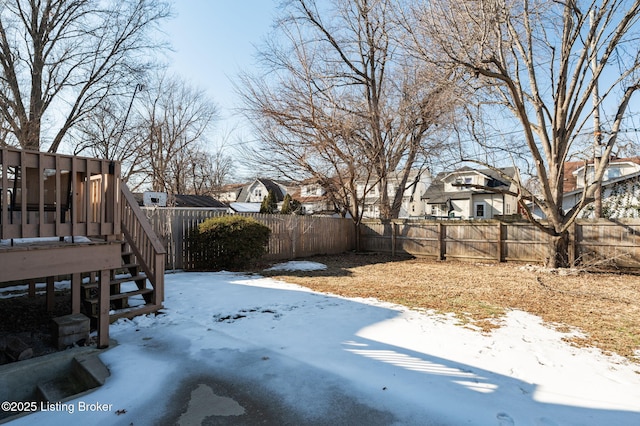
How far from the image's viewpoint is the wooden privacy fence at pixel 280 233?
27.2 ft

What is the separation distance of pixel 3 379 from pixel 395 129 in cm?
1175

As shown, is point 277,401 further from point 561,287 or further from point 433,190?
point 433,190

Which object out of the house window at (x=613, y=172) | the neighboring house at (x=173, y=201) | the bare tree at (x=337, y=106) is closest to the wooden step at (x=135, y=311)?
the bare tree at (x=337, y=106)

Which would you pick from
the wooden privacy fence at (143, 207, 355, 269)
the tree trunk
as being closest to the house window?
the tree trunk

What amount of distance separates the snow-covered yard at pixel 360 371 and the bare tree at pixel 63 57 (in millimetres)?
11709

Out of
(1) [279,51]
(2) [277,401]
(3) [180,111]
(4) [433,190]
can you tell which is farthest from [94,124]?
(4) [433,190]

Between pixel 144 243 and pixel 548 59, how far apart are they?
10080 mm

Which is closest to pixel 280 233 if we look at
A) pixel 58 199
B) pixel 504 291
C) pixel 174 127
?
pixel 504 291

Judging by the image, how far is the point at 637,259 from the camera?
8.61 m

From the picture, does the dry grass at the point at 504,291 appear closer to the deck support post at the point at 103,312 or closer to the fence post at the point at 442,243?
the fence post at the point at 442,243

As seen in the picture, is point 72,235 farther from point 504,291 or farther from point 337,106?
point 337,106

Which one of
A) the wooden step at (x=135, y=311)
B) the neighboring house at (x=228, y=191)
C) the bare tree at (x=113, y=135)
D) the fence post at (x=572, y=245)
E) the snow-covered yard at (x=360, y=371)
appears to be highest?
the bare tree at (x=113, y=135)

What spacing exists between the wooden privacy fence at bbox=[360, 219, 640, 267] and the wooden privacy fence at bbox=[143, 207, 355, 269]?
116 centimetres

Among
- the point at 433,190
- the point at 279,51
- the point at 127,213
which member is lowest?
the point at 127,213
